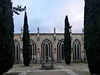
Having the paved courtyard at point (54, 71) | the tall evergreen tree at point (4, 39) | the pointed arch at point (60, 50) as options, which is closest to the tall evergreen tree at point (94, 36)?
the paved courtyard at point (54, 71)

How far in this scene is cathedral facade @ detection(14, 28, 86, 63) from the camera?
30.7 metres

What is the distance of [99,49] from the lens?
7867 millimetres

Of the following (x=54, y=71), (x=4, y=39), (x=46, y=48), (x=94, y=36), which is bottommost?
(x=54, y=71)

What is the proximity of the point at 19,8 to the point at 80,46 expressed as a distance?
1929 cm

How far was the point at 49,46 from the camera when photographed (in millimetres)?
31484

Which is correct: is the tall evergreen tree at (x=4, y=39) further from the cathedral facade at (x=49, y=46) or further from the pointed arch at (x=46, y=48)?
the pointed arch at (x=46, y=48)

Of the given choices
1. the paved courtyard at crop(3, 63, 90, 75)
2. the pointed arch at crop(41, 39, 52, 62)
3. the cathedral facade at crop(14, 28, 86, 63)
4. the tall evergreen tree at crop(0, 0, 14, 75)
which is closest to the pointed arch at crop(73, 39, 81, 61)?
the cathedral facade at crop(14, 28, 86, 63)

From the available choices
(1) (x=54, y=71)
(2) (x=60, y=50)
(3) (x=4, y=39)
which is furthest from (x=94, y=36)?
(2) (x=60, y=50)

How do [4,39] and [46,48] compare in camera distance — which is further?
[46,48]

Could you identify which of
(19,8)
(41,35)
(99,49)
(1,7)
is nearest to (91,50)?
(99,49)

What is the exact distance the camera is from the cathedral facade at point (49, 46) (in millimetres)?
30688

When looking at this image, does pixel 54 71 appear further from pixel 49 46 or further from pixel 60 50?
pixel 60 50

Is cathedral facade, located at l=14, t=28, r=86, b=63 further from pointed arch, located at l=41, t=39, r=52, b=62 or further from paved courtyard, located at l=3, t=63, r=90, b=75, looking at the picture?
paved courtyard, located at l=3, t=63, r=90, b=75

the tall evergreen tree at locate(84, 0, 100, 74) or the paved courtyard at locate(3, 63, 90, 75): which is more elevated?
the tall evergreen tree at locate(84, 0, 100, 74)
